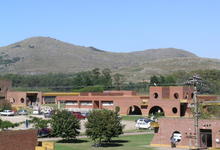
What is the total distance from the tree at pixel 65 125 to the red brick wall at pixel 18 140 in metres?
15.4

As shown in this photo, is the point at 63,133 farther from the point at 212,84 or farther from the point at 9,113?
the point at 212,84

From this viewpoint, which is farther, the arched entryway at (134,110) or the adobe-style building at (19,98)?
the adobe-style building at (19,98)

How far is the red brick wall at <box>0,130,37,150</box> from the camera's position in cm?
2827

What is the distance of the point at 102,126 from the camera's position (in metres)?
41.8

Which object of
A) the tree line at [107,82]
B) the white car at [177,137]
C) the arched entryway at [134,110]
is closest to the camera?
the white car at [177,137]

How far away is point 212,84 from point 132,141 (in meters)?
71.6

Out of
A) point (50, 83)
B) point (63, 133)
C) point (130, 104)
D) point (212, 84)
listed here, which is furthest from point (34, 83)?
point (63, 133)

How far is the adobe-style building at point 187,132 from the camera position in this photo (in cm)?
3853

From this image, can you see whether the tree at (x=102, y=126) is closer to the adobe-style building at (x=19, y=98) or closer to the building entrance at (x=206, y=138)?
the building entrance at (x=206, y=138)

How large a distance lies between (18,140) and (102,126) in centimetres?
1389

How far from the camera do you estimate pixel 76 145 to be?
4269 cm

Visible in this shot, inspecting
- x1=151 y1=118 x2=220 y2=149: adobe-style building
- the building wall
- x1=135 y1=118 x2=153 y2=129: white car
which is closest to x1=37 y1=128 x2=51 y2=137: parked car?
x1=151 y1=118 x2=220 y2=149: adobe-style building

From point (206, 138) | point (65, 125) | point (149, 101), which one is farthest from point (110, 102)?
point (206, 138)

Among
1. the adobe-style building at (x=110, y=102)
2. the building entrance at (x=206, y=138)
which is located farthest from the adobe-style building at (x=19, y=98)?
the building entrance at (x=206, y=138)
